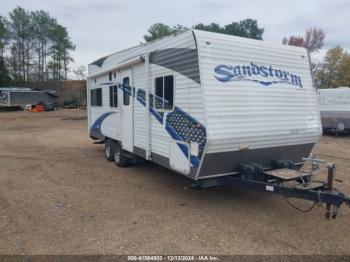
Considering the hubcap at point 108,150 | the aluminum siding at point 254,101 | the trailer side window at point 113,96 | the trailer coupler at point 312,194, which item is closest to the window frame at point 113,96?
the trailer side window at point 113,96

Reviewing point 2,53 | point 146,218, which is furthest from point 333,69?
point 2,53

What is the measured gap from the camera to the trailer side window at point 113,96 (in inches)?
309

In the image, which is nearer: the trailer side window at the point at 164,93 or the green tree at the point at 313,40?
the trailer side window at the point at 164,93

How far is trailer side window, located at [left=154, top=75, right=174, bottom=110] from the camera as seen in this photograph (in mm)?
5352

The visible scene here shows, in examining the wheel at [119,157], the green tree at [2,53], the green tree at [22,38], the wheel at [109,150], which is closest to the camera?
the wheel at [119,157]

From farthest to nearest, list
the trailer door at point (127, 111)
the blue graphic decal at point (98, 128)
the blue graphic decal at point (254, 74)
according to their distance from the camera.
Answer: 1. the blue graphic decal at point (98, 128)
2. the trailer door at point (127, 111)
3. the blue graphic decal at point (254, 74)

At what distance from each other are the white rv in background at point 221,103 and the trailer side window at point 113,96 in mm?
1507

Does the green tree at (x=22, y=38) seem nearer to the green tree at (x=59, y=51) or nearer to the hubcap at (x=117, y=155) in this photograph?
the green tree at (x=59, y=51)

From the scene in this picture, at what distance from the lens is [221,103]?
4.65 metres

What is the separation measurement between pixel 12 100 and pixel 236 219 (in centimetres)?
3490

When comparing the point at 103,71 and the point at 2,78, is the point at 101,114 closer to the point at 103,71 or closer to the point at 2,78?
the point at 103,71

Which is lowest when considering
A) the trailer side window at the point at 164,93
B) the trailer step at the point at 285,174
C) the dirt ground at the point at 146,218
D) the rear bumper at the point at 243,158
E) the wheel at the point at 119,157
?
the dirt ground at the point at 146,218

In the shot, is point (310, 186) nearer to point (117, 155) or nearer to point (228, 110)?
point (228, 110)

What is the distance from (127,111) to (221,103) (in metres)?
3.11
